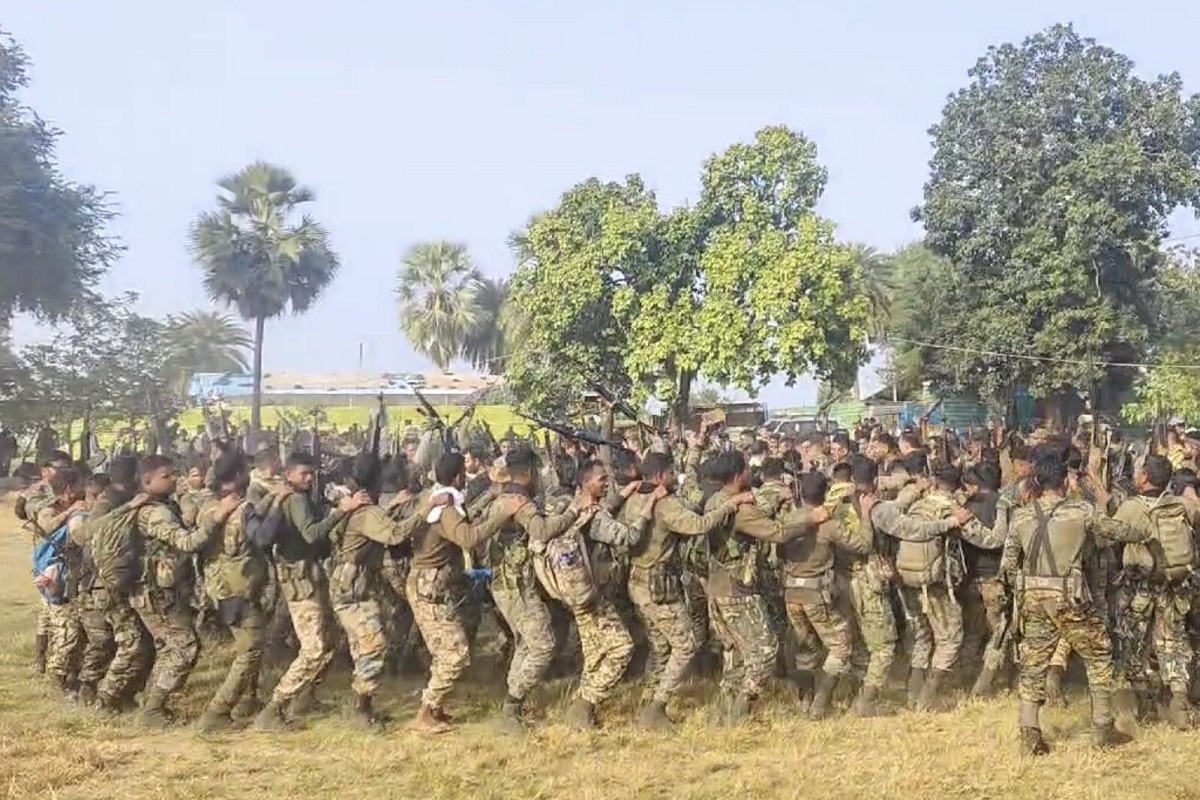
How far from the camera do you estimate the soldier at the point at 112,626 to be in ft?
29.5

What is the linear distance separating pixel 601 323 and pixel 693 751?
24.8m

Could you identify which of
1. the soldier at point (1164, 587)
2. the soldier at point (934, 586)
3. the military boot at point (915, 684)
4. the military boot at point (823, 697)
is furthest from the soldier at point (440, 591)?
the soldier at point (1164, 587)

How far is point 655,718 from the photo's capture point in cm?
876

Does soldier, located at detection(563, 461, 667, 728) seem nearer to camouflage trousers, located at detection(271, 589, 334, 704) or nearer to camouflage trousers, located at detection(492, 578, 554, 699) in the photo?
camouflage trousers, located at detection(492, 578, 554, 699)

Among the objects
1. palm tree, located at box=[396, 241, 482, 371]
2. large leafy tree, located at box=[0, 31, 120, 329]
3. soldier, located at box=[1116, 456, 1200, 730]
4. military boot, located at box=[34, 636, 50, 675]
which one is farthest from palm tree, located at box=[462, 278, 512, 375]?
soldier, located at box=[1116, 456, 1200, 730]

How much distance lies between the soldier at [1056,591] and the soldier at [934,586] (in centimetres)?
95

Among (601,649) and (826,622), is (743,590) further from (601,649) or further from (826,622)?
(601,649)

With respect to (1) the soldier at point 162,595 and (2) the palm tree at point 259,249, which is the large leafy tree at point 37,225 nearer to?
(2) the palm tree at point 259,249

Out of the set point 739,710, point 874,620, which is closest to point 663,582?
point 739,710

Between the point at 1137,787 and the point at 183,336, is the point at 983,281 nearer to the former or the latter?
the point at 183,336

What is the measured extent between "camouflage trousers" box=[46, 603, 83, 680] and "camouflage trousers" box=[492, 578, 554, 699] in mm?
3432

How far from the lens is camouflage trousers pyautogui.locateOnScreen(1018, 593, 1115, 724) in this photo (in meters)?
7.85

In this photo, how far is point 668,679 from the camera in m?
8.70

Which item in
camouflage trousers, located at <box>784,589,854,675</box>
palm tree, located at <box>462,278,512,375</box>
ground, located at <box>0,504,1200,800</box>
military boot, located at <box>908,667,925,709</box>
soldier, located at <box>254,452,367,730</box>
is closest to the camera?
ground, located at <box>0,504,1200,800</box>
